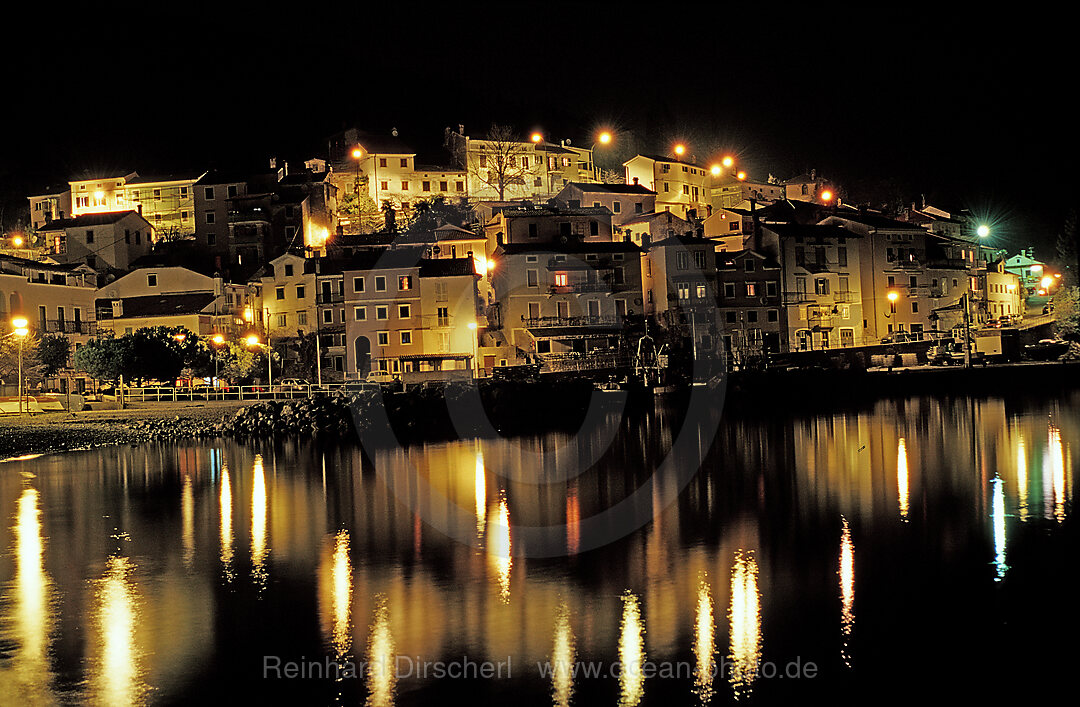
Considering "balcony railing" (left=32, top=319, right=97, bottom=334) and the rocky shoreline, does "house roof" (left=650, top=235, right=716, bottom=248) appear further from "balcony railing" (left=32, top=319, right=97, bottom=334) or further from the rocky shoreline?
"balcony railing" (left=32, top=319, right=97, bottom=334)

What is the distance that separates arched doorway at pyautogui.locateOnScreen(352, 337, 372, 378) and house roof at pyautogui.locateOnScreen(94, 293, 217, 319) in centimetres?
930

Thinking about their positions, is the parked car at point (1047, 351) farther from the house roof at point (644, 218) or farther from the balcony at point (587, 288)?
Answer: the balcony at point (587, 288)

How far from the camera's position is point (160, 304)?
203ft

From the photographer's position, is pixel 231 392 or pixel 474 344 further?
pixel 474 344

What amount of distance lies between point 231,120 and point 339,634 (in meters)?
138

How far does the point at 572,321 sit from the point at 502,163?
25.0 metres

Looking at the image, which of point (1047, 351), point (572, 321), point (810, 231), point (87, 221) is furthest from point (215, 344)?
point (1047, 351)

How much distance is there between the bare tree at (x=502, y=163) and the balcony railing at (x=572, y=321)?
2246cm

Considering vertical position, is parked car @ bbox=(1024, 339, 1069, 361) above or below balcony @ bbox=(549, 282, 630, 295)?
below

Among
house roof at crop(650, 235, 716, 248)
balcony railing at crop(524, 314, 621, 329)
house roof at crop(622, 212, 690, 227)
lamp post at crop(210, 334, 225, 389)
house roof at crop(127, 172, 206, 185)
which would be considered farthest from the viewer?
house roof at crop(127, 172, 206, 185)

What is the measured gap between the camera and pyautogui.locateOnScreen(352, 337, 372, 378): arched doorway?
59312 millimetres

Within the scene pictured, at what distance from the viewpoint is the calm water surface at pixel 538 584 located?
12984mm

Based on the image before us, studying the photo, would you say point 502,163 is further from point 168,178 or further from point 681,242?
point 168,178

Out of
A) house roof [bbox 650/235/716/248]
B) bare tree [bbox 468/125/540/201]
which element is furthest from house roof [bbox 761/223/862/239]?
bare tree [bbox 468/125/540/201]
